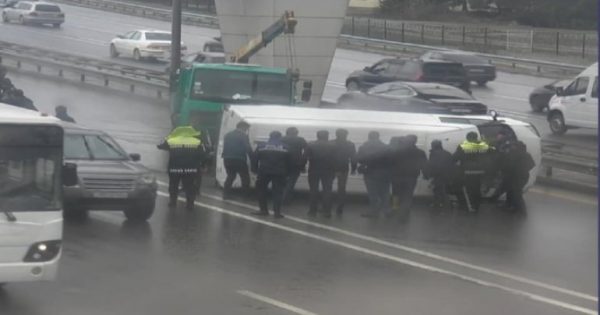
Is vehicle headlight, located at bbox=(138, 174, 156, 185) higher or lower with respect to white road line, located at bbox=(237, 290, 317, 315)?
higher

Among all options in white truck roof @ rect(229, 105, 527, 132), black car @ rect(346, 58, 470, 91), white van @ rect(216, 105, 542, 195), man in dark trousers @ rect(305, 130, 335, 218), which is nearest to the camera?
man in dark trousers @ rect(305, 130, 335, 218)

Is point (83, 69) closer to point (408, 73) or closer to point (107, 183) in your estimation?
point (408, 73)

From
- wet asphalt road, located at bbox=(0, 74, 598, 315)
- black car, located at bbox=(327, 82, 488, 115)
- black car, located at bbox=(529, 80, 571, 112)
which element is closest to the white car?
black car, located at bbox=(529, 80, 571, 112)

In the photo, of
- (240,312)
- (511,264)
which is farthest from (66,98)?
(240,312)

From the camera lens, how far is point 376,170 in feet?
64.7

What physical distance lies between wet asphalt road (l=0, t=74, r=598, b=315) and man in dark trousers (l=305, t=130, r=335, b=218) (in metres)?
0.40

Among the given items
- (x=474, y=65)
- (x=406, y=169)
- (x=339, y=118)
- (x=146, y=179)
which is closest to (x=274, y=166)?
(x=146, y=179)

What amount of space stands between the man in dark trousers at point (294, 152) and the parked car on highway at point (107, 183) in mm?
2506

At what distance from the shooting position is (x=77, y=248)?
16062 mm

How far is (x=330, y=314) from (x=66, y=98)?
2776cm

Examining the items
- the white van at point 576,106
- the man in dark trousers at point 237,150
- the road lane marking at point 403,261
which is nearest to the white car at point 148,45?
the white van at point 576,106

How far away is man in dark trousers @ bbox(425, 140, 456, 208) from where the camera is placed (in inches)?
806

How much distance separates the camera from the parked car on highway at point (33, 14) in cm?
6391

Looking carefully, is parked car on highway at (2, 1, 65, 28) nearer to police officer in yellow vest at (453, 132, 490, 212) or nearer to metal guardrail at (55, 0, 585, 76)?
metal guardrail at (55, 0, 585, 76)
